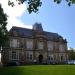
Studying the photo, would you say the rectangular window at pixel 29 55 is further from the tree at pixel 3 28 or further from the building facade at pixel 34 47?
the tree at pixel 3 28

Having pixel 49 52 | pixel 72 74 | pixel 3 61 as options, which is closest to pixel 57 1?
pixel 72 74

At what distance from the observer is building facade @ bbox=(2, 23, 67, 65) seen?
6308cm

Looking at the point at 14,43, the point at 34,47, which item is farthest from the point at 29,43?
the point at 14,43

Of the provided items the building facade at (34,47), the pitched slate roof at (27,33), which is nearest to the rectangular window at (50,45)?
the building facade at (34,47)

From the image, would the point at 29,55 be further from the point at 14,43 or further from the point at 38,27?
the point at 38,27

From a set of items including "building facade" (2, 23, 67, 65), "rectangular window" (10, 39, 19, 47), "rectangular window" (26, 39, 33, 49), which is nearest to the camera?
"building facade" (2, 23, 67, 65)

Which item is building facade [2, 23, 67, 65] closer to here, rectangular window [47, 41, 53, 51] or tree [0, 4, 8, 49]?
rectangular window [47, 41, 53, 51]

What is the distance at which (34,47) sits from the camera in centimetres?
6831

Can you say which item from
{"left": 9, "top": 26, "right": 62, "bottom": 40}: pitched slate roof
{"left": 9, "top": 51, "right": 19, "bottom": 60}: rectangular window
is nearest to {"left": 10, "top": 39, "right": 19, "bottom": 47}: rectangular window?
{"left": 9, "top": 51, "right": 19, "bottom": 60}: rectangular window

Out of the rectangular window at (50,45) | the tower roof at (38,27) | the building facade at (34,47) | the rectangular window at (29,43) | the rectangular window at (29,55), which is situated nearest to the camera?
the building facade at (34,47)

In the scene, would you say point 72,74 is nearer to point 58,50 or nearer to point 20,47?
point 20,47

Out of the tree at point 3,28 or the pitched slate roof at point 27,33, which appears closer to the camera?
the tree at point 3,28

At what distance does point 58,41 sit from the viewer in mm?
74562

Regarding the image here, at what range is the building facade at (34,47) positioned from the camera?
207 feet
